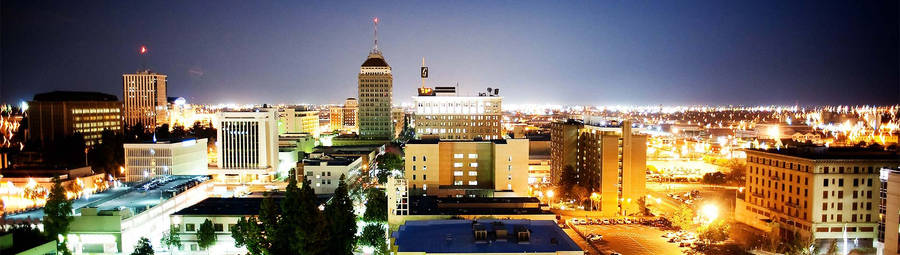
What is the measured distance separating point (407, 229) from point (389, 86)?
59692mm

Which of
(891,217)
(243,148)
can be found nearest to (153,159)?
(243,148)

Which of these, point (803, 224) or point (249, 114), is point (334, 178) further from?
point (803, 224)

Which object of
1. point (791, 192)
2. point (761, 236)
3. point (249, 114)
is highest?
point (249, 114)

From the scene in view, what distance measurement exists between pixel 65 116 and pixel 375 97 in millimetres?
39094

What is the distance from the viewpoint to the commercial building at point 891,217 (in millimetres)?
25094


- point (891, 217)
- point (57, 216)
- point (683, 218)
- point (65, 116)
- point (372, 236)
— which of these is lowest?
point (683, 218)

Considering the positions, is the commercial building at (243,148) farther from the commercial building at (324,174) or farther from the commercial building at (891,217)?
the commercial building at (891,217)

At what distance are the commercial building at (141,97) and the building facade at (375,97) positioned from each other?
36.3 m

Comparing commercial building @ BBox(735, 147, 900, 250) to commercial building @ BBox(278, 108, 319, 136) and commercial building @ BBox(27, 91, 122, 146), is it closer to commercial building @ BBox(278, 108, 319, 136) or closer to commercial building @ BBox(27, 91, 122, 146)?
commercial building @ BBox(27, 91, 122, 146)

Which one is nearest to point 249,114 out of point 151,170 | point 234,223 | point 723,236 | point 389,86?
point 151,170

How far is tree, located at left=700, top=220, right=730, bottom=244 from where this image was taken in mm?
34344

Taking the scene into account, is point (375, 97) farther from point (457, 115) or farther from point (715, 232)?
point (715, 232)

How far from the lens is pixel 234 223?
32.4m

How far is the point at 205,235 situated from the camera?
30.5 metres
